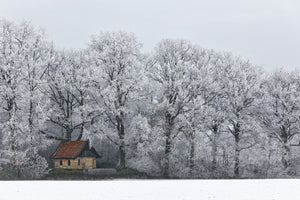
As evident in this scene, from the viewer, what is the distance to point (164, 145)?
46375mm

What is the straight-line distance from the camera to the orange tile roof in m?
45.2

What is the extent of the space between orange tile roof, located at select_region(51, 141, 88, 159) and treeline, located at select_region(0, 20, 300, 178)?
80.5 inches

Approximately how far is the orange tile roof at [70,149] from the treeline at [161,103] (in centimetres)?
204

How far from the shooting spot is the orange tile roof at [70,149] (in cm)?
4525

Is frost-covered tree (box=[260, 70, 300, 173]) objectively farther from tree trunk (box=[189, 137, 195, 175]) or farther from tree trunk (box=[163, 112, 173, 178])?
tree trunk (box=[163, 112, 173, 178])

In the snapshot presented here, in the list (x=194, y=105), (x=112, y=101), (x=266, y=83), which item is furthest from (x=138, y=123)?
(x=266, y=83)

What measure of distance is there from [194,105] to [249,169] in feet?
39.0

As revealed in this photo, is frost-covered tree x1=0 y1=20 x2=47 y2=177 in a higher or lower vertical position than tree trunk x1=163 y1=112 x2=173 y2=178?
higher

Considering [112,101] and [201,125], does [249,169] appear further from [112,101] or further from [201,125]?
[112,101]
